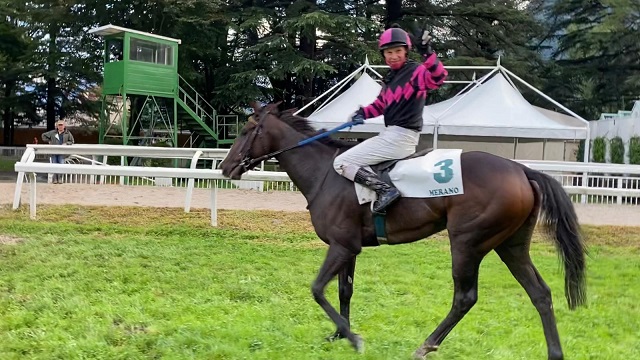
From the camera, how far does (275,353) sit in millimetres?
4719

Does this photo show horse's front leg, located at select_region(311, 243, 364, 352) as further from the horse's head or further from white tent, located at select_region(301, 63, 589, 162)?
white tent, located at select_region(301, 63, 589, 162)

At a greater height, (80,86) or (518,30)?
(518,30)

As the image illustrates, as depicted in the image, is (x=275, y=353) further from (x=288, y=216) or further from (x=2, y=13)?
(x=2, y=13)

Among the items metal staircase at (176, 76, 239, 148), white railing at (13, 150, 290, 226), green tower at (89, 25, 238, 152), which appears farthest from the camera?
metal staircase at (176, 76, 239, 148)

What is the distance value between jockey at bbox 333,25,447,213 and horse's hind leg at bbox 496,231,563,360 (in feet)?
3.37

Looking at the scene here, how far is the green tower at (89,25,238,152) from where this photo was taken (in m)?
22.9

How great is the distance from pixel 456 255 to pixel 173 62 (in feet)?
71.1

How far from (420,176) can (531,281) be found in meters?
1.21

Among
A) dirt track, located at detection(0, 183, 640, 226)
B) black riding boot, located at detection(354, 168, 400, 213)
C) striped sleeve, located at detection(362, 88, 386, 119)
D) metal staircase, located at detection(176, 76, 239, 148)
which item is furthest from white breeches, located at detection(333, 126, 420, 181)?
metal staircase, located at detection(176, 76, 239, 148)

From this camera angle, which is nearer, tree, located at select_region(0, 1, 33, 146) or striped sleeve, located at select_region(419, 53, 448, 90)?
striped sleeve, located at select_region(419, 53, 448, 90)

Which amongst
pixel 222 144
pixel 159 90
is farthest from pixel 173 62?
pixel 222 144

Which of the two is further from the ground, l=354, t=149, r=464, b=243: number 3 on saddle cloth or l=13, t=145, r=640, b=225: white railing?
l=354, t=149, r=464, b=243: number 3 on saddle cloth

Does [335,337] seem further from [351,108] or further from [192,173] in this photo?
[351,108]

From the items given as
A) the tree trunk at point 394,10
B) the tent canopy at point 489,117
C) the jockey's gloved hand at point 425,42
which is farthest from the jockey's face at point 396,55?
the tree trunk at point 394,10
